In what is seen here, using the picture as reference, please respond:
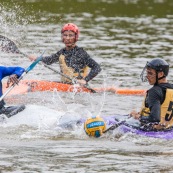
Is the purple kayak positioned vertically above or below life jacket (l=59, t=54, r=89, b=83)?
below

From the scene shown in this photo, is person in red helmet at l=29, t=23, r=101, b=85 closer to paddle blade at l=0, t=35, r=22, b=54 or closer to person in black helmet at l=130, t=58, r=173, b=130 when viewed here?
paddle blade at l=0, t=35, r=22, b=54

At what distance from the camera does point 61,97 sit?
1656 centimetres

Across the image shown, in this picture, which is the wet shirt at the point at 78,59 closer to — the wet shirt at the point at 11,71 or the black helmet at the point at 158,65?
the wet shirt at the point at 11,71

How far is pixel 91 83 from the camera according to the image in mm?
18094

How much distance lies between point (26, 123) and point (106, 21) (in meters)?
16.5

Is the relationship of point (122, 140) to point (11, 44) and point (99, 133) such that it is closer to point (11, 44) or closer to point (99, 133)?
point (99, 133)

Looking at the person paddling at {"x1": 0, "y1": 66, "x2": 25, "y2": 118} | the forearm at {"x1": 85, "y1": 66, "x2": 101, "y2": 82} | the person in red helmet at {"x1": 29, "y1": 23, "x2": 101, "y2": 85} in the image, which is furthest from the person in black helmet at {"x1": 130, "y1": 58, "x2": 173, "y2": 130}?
the person in red helmet at {"x1": 29, "y1": 23, "x2": 101, "y2": 85}

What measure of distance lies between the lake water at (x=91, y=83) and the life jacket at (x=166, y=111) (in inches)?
14.5

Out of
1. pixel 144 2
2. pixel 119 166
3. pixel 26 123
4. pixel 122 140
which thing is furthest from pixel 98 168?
pixel 144 2

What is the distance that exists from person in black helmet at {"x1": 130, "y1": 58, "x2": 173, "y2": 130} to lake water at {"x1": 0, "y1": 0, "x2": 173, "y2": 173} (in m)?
0.30

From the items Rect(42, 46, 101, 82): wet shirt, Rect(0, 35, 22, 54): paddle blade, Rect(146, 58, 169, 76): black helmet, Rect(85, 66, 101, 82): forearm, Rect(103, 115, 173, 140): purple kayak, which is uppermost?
Result: Rect(0, 35, 22, 54): paddle blade

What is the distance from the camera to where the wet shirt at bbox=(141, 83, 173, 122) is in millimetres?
11633

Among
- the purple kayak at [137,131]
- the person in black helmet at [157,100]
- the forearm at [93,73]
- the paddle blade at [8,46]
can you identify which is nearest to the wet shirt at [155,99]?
the person in black helmet at [157,100]

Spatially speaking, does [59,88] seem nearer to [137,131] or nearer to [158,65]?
[137,131]
